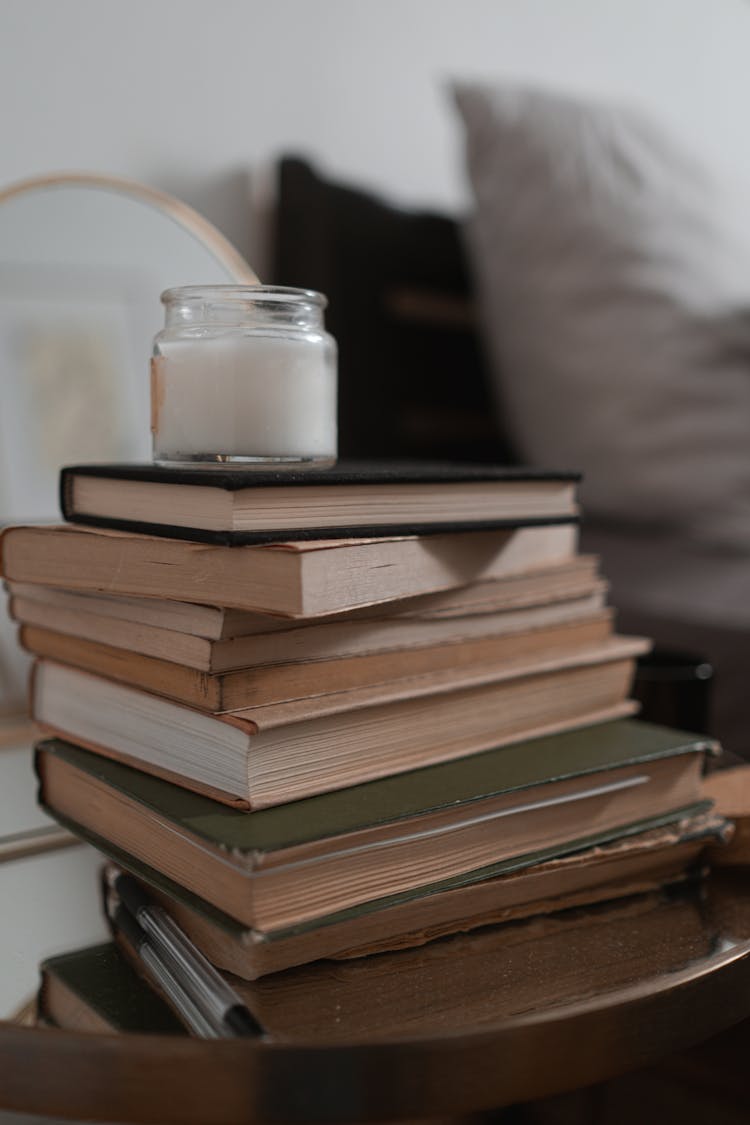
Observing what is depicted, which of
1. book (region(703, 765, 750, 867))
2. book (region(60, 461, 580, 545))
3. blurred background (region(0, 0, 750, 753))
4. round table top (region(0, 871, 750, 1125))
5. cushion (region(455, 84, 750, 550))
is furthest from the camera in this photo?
cushion (region(455, 84, 750, 550))

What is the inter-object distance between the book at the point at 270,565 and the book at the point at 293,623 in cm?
1

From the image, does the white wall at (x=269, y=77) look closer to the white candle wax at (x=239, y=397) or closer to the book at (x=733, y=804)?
the white candle wax at (x=239, y=397)

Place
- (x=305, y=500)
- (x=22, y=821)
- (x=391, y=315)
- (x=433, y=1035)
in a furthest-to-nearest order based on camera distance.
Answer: (x=391, y=315) → (x=22, y=821) → (x=305, y=500) → (x=433, y=1035)

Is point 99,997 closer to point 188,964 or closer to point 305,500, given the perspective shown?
point 188,964

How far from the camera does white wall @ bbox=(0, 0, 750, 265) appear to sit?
1079 millimetres

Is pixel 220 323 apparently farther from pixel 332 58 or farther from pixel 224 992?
pixel 332 58

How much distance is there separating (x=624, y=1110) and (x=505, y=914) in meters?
0.41

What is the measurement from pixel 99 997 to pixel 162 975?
1.0 inches

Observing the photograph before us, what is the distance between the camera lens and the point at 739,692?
87 cm

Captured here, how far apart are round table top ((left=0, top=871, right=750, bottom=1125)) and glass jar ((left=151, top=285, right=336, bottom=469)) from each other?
0.78ft

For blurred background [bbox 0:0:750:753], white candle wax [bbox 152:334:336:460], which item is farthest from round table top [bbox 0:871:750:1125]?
blurred background [bbox 0:0:750:753]

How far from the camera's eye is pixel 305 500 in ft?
1.50

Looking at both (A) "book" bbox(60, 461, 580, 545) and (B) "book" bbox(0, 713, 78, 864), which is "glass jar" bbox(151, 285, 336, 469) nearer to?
(A) "book" bbox(60, 461, 580, 545)

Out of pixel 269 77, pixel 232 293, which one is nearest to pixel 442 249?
pixel 269 77
